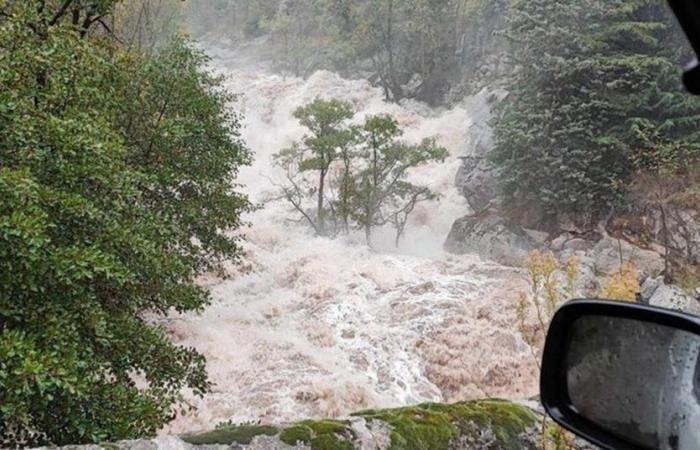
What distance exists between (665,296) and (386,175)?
28.3 ft

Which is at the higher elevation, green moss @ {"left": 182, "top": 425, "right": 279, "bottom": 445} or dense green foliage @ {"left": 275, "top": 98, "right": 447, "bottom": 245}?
dense green foliage @ {"left": 275, "top": 98, "right": 447, "bottom": 245}

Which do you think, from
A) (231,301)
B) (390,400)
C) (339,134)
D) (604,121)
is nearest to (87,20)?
(390,400)

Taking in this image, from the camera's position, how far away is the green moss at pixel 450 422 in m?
2.62

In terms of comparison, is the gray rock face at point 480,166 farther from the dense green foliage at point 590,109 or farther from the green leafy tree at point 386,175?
the green leafy tree at point 386,175

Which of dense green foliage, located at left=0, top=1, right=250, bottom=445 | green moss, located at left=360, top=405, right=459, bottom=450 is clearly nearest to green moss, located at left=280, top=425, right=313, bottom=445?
green moss, located at left=360, top=405, right=459, bottom=450

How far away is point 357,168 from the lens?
59.4 feet

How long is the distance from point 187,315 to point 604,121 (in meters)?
11.5

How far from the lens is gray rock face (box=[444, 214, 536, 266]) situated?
15.1 meters

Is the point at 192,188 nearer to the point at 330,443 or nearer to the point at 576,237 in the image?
the point at 330,443

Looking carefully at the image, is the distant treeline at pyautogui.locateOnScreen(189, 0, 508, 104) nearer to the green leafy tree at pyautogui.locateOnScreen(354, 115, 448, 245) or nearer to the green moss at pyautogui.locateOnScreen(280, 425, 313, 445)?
the green leafy tree at pyautogui.locateOnScreen(354, 115, 448, 245)

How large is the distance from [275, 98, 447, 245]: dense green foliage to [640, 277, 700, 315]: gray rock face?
683 centimetres

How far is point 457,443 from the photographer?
2.66 metres

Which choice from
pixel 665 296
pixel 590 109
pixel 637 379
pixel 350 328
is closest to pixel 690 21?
pixel 637 379

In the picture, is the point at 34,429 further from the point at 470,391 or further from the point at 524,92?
the point at 524,92
